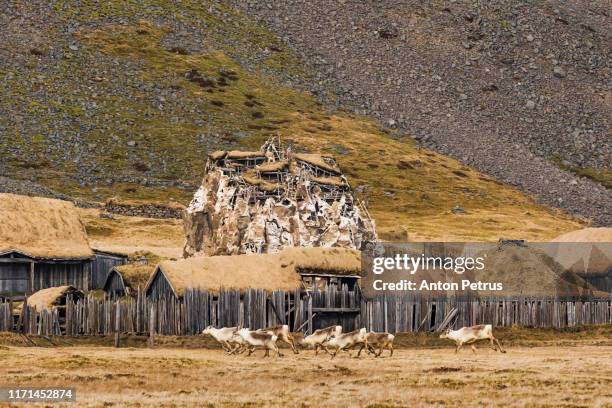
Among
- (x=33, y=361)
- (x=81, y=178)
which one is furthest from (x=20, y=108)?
(x=33, y=361)

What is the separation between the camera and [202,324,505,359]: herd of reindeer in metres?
35.4

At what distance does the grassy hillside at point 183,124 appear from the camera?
114m

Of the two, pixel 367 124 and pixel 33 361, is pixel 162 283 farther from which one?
pixel 367 124

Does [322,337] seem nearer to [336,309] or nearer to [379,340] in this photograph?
[379,340]

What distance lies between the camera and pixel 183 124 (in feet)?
444

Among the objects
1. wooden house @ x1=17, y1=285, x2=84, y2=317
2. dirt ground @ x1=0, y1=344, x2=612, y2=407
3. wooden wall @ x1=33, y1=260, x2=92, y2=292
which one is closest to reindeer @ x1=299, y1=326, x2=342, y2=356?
A: dirt ground @ x1=0, y1=344, x2=612, y2=407

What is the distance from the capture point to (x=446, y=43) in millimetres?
170375

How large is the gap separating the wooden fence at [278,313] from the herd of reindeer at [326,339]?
225 cm

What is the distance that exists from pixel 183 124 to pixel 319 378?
108 m

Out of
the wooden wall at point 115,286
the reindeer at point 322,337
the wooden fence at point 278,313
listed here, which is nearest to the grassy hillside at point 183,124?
the wooden wall at point 115,286

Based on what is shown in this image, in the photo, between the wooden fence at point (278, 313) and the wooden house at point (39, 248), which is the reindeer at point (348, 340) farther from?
the wooden house at point (39, 248)

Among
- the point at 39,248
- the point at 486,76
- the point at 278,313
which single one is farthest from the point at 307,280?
the point at 486,76

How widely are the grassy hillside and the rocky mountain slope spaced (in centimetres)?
573

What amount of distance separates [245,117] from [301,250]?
314 feet
